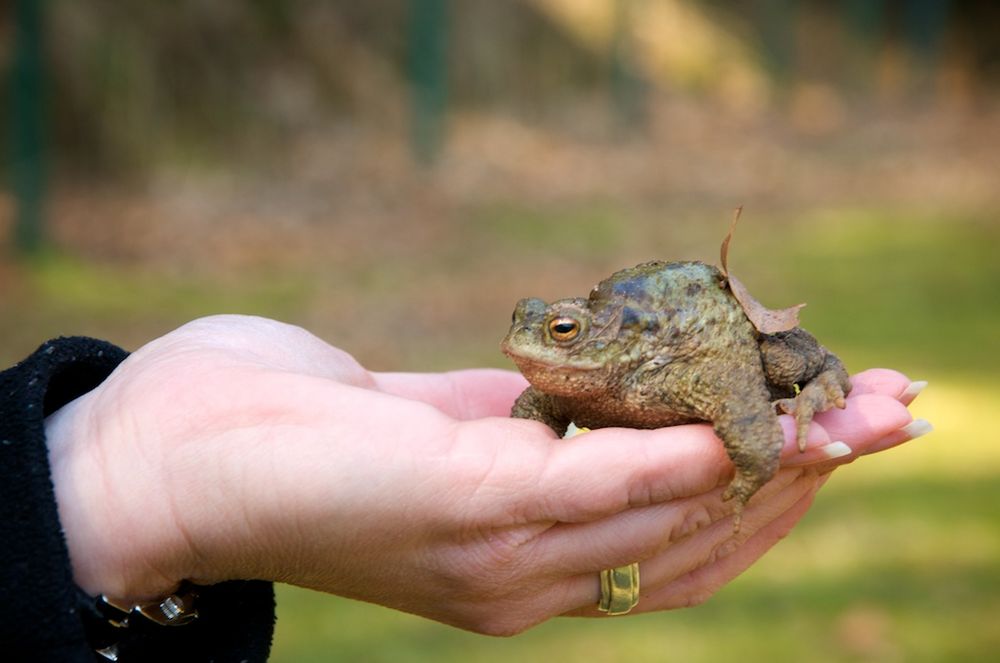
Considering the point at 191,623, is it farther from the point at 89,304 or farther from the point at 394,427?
the point at 89,304

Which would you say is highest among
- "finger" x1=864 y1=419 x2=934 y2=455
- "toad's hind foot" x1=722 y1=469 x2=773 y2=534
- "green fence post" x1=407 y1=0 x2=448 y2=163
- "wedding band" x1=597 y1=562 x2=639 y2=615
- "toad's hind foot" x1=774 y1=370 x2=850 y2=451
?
"green fence post" x1=407 y1=0 x2=448 y2=163

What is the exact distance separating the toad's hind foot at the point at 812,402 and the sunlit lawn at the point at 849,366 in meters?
2.53

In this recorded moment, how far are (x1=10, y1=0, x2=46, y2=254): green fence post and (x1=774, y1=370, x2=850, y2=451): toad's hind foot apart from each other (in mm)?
7849

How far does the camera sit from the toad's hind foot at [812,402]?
2695 mm

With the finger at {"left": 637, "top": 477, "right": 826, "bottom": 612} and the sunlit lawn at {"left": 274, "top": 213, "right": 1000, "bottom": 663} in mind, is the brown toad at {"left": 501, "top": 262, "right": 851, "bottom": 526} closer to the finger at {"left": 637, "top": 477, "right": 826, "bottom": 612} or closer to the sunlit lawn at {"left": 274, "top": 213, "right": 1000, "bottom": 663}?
the finger at {"left": 637, "top": 477, "right": 826, "bottom": 612}

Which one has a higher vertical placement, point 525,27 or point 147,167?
point 525,27

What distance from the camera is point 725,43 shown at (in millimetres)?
20219

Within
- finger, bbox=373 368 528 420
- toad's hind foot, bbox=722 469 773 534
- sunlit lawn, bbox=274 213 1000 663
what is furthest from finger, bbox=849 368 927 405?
sunlit lawn, bbox=274 213 1000 663

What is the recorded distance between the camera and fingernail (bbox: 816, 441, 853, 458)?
2.61m

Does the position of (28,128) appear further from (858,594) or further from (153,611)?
(153,611)

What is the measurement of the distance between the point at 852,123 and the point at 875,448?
1862cm

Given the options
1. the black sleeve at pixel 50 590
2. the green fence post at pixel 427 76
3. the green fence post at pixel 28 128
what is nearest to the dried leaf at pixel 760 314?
the black sleeve at pixel 50 590

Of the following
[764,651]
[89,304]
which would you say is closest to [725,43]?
[89,304]

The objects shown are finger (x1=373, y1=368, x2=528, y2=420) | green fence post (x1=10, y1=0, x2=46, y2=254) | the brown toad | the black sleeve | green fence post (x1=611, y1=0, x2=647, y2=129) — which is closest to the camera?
the black sleeve
